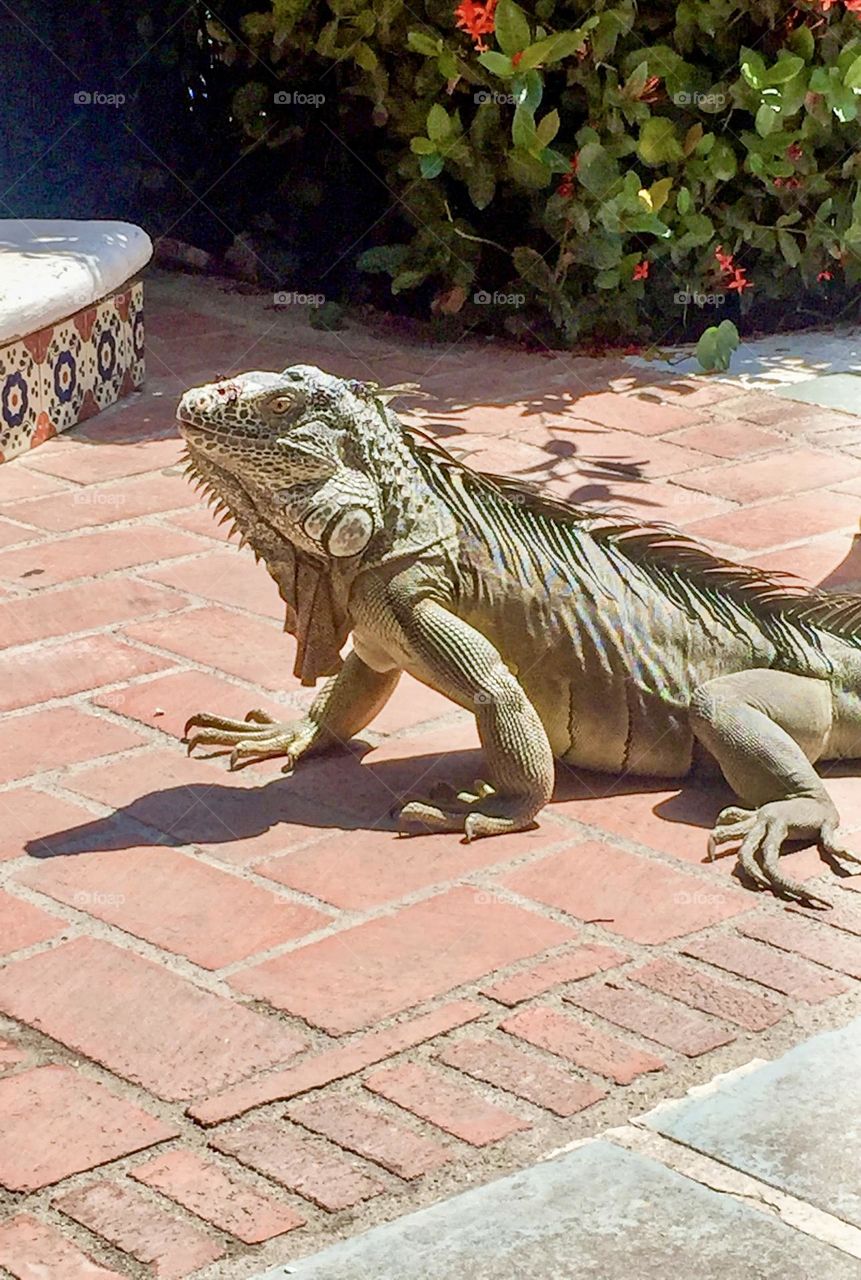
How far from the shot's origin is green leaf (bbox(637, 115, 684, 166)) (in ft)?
23.9

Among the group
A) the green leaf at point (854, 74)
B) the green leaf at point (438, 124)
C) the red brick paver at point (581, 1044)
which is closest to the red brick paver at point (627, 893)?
the red brick paver at point (581, 1044)

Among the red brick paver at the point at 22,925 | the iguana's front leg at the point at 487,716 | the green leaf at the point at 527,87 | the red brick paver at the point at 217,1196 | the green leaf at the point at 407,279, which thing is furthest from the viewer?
the green leaf at the point at 407,279

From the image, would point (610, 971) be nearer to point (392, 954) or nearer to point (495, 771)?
point (392, 954)

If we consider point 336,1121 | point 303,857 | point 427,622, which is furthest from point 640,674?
point 336,1121

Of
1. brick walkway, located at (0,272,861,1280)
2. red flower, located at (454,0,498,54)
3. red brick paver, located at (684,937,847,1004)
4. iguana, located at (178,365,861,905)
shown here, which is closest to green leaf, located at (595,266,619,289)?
red flower, located at (454,0,498,54)

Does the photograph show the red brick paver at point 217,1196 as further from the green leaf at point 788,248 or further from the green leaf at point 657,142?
the green leaf at point 788,248

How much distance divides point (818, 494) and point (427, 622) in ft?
8.74

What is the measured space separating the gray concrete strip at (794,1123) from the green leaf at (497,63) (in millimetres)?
4768

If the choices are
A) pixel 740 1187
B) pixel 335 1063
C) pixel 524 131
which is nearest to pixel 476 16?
pixel 524 131

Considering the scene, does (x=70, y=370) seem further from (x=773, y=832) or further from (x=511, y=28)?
(x=773, y=832)

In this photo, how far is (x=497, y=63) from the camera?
6.91 meters

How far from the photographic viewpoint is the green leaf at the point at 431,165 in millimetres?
7306

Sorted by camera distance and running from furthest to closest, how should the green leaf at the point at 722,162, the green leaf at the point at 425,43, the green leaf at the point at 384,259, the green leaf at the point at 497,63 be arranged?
the green leaf at the point at 384,259 → the green leaf at the point at 722,162 → the green leaf at the point at 425,43 → the green leaf at the point at 497,63

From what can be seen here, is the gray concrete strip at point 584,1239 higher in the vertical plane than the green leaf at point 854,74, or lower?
lower
